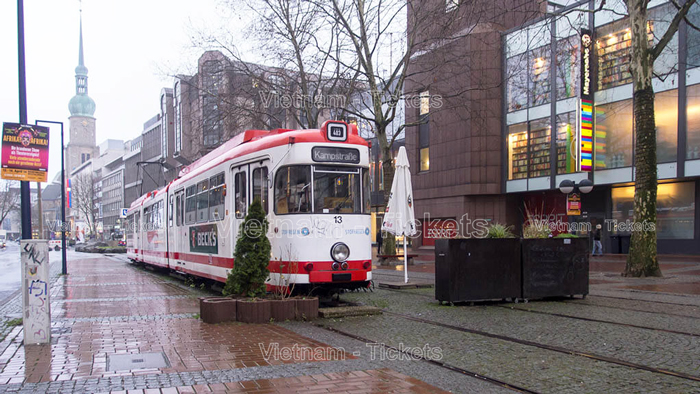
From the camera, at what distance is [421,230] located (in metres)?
40.7

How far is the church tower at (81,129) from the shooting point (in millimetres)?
161625

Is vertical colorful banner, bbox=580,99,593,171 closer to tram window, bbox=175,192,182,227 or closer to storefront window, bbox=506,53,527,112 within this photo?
storefront window, bbox=506,53,527,112

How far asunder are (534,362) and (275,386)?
2888mm

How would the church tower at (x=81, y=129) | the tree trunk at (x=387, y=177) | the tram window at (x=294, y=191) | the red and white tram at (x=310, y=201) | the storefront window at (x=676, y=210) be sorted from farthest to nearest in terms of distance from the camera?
1. the church tower at (x=81, y=129)
2. the storefront window at (x=676, y=210)
3. the tree trunk at (x=387, y=177)
4. the tram window at (x=294, y=191)
5. the red and white tram at (x=310, y=201)

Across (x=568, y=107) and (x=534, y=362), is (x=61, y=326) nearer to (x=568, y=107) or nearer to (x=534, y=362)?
(x=534, y=362)

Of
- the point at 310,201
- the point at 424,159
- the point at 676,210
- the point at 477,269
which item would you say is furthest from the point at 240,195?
the point at 424,159

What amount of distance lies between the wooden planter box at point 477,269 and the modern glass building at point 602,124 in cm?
1425

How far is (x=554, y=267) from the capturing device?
A: 11.0 m

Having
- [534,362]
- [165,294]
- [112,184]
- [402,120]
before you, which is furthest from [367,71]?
[112,184]

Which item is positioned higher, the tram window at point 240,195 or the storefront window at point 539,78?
the storefront window at point 539,78

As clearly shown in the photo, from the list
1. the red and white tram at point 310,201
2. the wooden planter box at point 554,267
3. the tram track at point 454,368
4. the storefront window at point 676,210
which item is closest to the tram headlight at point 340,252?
the red and white tram at point 310,201

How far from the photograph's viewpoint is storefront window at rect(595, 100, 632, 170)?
2758 cm

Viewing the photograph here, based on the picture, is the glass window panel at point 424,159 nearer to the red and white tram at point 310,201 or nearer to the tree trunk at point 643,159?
the tree trunk at point 643,159

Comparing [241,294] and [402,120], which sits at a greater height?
[402,120]
